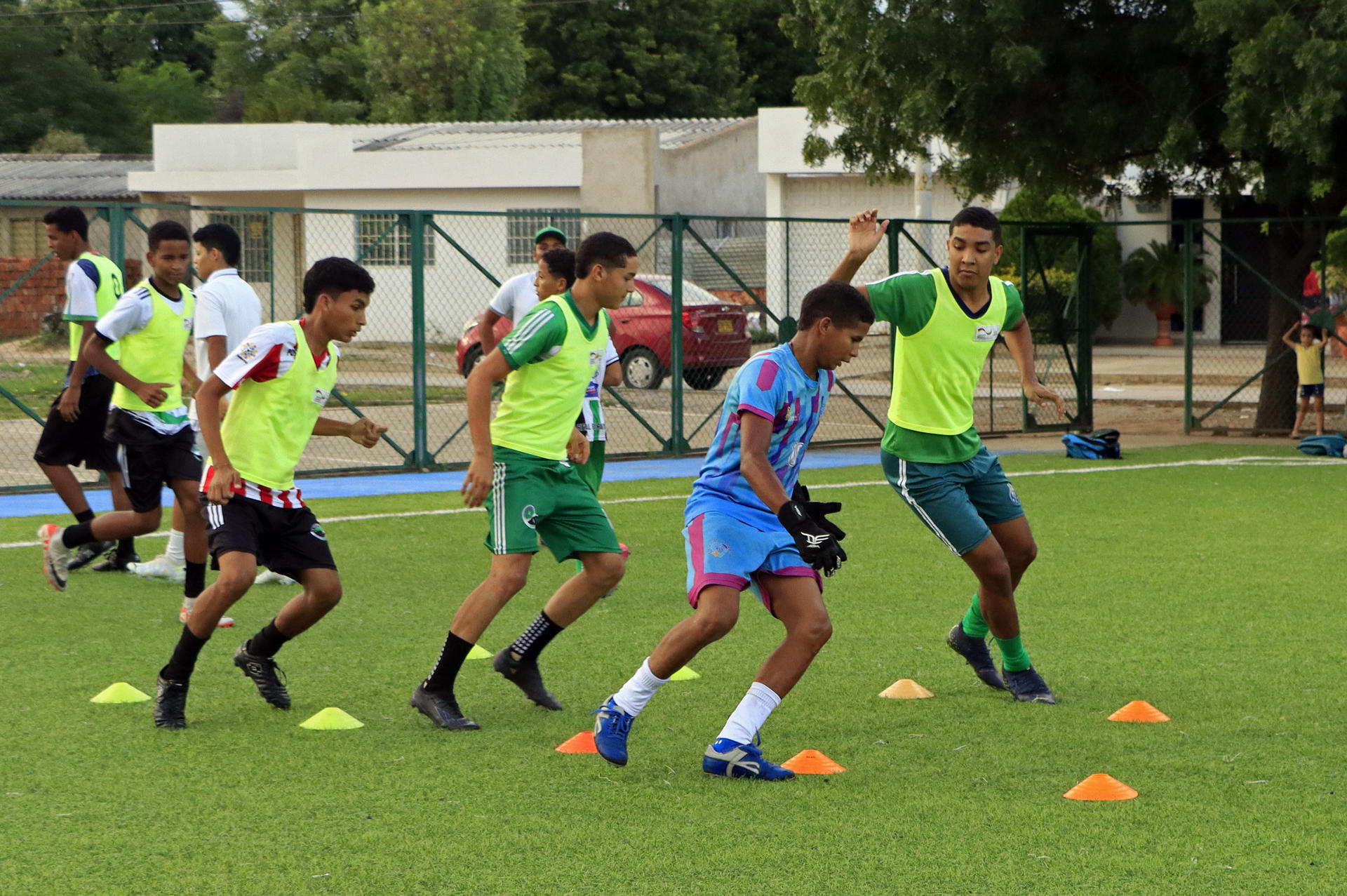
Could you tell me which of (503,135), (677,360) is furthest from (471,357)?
(503,135)

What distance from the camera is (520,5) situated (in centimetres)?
5372

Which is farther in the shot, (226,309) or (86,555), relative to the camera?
(86,555)

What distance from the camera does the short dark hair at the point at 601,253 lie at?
242 inches

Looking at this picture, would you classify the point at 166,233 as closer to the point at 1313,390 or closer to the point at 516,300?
the point at 516,300

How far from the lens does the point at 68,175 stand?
42.9 meters

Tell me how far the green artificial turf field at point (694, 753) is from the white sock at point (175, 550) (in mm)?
237

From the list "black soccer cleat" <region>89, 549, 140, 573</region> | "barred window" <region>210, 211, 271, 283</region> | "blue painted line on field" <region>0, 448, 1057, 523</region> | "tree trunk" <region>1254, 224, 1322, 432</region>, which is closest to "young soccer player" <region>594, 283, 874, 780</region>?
"black soccer cleat" <region>89, 549, 140, 573</region>

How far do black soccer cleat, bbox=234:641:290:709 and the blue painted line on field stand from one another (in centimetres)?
615

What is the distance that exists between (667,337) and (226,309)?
11.4 m

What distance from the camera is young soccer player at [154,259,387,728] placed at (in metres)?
5.89

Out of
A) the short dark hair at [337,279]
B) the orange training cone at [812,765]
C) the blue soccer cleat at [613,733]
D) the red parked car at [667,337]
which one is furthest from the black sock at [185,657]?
the red parked car at [667,337]

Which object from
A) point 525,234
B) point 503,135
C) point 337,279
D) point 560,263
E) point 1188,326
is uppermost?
point 503,135

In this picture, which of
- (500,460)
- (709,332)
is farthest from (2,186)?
(500,460)

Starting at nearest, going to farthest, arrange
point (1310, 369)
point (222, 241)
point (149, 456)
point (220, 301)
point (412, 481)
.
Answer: point (220, 301)
point (149, 456)
point (222, 241)
point (412, 481)
point (1310, 369)
